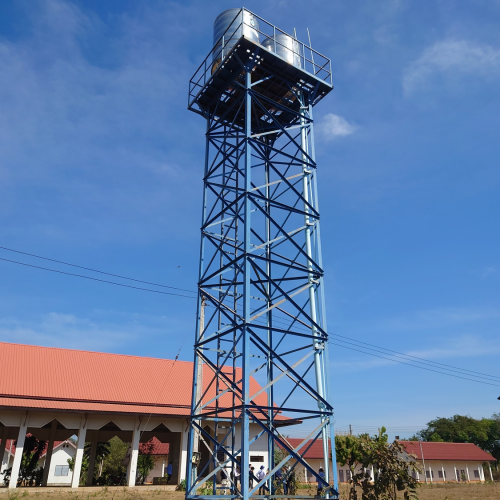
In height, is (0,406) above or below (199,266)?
below

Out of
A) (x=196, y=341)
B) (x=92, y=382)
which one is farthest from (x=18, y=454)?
(x=196, y=341)

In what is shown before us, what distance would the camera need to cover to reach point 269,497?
12172mm

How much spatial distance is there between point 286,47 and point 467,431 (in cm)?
7809

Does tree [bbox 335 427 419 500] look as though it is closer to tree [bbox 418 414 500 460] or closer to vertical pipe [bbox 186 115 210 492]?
vertical pipe [bbox 186 115 210 492]

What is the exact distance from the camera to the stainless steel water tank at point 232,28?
1633 cm

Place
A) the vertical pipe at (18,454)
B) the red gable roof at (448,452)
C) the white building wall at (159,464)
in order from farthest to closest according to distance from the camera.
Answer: the red gable roof at (448,452)
the white building wall at (159,464)
the vertical pipe at (18,454)

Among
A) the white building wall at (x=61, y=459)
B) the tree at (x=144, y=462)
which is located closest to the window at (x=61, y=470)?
the white building wall at (x=61, y=459)

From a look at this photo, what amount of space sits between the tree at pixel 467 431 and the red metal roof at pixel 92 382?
60.5 m

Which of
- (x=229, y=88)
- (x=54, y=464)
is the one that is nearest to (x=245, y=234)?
(x=229, y=88)

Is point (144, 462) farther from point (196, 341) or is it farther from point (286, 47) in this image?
point (286, 47)

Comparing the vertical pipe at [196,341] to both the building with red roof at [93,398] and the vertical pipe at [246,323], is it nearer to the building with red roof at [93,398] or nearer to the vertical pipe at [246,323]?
the vertical pipe at [246,323]

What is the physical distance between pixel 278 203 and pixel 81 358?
1793cm

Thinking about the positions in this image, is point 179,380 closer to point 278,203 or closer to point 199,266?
point 199,266

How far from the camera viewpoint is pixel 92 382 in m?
25.4
